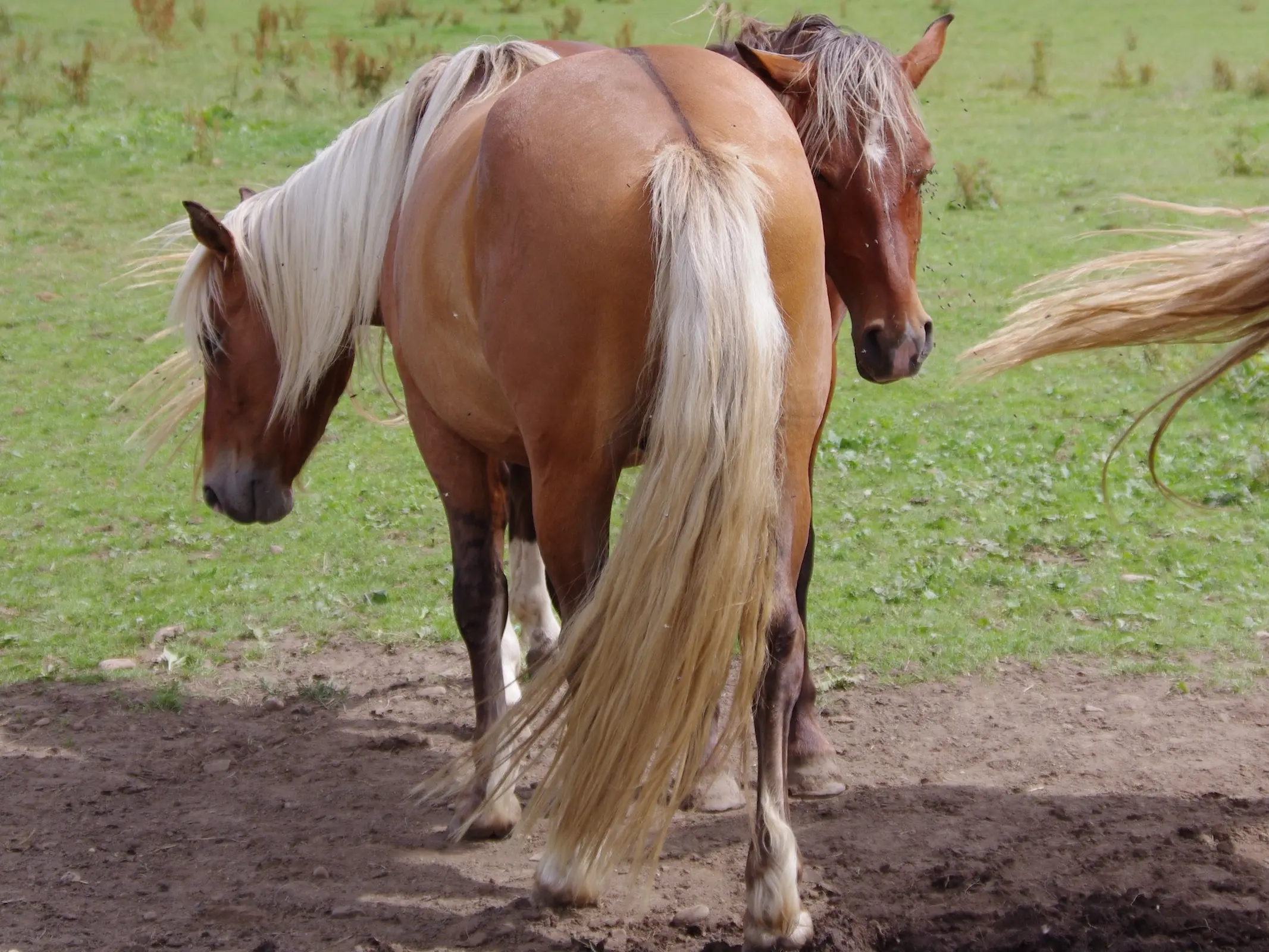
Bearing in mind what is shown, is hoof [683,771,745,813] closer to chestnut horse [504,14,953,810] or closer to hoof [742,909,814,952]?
chestnut horse [504,14,953,810]

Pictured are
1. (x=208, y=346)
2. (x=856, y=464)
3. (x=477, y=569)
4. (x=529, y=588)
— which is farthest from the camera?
(x=856, y=464)

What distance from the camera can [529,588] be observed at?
4676 millimetres

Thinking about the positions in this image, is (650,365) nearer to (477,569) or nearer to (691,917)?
(477,569)

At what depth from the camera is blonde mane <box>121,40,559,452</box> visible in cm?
381

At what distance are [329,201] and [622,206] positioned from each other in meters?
1.65

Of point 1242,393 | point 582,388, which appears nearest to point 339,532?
point 582,388

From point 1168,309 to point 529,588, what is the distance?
7.57 ft

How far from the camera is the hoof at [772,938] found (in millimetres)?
2973

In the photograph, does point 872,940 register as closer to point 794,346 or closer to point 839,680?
point 794,346

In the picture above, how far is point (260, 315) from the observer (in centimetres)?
422

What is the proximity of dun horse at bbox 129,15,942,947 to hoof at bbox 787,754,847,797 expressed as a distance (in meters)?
0.93

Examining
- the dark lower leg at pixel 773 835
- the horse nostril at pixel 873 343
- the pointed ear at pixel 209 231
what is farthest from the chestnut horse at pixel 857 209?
the pointed ear at pixel 209 231

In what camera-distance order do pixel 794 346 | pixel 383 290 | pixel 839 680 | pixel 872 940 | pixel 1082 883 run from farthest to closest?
pixel 839 680 → pixel 383 290 → pixel 1082 883 → pixel 872 940 → pixel 794 346

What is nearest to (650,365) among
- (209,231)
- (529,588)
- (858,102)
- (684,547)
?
(684,547)
